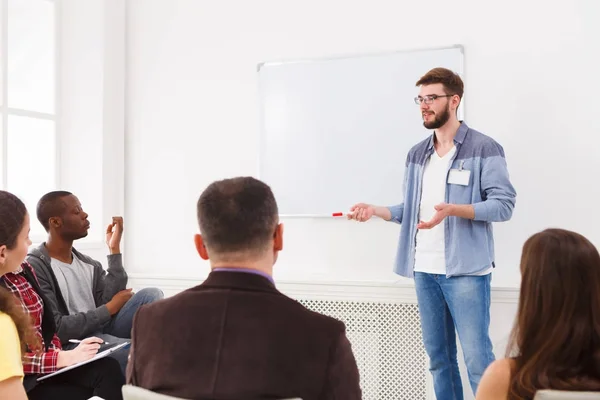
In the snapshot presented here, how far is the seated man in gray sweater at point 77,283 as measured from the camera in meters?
2.45

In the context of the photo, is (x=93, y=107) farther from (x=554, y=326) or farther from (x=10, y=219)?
(x=554, y=326)

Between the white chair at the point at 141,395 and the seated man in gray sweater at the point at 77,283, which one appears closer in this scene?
the white chair at the point at 141,395

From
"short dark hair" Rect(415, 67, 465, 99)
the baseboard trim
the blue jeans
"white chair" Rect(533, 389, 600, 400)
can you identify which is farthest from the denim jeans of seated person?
"white chair" Rect(533, 389, 600, 400)

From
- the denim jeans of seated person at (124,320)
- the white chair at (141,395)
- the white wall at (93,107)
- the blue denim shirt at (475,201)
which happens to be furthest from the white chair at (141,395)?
the white wall at (93,107)

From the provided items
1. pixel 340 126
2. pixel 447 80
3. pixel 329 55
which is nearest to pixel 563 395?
pixel 447 80

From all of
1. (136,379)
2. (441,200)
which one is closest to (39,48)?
(441,200)

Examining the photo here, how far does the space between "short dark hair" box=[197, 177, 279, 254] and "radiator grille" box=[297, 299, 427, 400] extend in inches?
78.9

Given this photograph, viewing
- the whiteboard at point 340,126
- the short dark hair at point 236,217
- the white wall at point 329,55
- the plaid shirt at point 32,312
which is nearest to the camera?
the short dark hair at point 236,217

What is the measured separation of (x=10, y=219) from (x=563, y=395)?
1488mm

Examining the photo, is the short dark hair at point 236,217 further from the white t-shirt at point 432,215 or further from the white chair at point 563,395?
the white t-shirt at point 432,215

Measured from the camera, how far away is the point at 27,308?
2059 millimetres

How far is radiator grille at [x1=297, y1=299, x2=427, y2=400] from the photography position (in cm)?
319

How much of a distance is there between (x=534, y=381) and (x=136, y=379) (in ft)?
2.58

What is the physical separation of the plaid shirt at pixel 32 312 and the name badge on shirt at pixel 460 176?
174 centimetres
